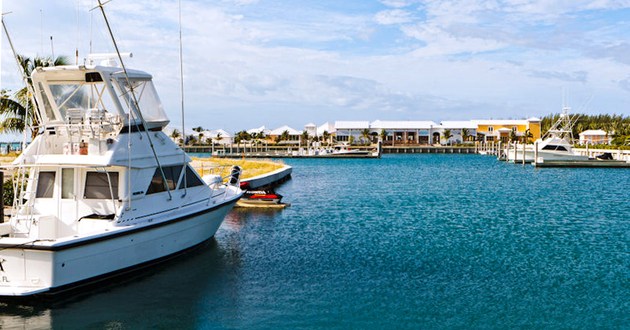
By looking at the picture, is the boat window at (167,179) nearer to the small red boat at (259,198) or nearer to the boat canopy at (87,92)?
the boat canopy at (87,92)

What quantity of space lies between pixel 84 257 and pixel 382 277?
849cm

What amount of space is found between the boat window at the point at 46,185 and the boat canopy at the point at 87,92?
1.51 meters

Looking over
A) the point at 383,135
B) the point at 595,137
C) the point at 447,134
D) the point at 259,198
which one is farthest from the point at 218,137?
the point at 259,198

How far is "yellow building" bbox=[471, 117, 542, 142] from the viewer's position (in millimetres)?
134625

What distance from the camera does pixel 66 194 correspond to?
16891 millimetres

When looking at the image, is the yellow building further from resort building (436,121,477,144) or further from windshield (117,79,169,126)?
windshield (117,79,169,126)

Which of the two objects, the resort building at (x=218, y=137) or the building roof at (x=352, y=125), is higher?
the building roof at (x=352, y=125)

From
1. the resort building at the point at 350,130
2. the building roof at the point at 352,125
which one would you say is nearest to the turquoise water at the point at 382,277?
the resort building at the point at 350,130

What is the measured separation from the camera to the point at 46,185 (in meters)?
17.0

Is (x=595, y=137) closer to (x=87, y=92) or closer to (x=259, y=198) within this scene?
(x=259, y=198)

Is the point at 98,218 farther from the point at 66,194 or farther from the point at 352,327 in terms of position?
the point at 352,327

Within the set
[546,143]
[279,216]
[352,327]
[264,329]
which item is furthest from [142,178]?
[546,143]

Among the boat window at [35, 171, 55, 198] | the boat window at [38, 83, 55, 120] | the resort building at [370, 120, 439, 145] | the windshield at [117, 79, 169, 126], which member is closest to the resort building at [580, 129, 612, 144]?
the resort building at [370, 120, 439, 145]

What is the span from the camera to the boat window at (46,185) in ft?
55.7
